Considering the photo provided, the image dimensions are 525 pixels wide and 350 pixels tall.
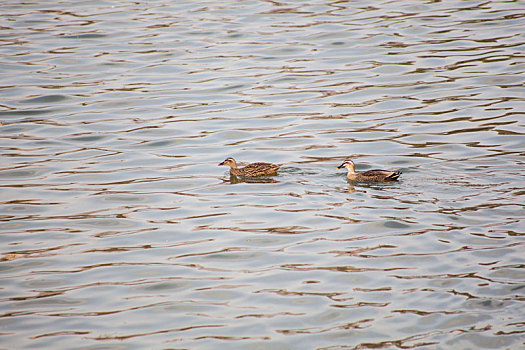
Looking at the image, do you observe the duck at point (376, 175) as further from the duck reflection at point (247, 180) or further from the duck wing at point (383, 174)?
the duck reflection at point (247, 180)

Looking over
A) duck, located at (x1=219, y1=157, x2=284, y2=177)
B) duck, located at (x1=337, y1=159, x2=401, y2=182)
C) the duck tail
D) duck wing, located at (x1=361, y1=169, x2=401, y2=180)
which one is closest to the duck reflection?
duck, located at (x1=219, y1=157, x2=284, y2=177)

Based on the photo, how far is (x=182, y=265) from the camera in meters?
10.1

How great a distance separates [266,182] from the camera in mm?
13484

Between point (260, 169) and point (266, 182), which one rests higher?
point (260, 169)

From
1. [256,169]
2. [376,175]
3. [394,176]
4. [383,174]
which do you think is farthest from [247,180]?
[394,176]

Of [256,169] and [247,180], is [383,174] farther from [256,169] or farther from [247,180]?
[247,180]

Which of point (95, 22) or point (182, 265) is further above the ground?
point (95, 22)

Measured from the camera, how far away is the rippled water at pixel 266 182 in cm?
859

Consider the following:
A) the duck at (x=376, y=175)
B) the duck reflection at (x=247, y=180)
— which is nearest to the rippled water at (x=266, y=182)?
the duck reflection at (x=247, y=180)

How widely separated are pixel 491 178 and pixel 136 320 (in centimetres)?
654

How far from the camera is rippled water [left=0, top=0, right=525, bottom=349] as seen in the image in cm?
859

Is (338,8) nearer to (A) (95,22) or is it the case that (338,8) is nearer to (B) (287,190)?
(A) (95,22)

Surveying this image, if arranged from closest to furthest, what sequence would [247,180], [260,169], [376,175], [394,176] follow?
[394,176], [376,175], [260,169], [247,180]

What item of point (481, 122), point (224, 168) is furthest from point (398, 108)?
point (224, 168)
